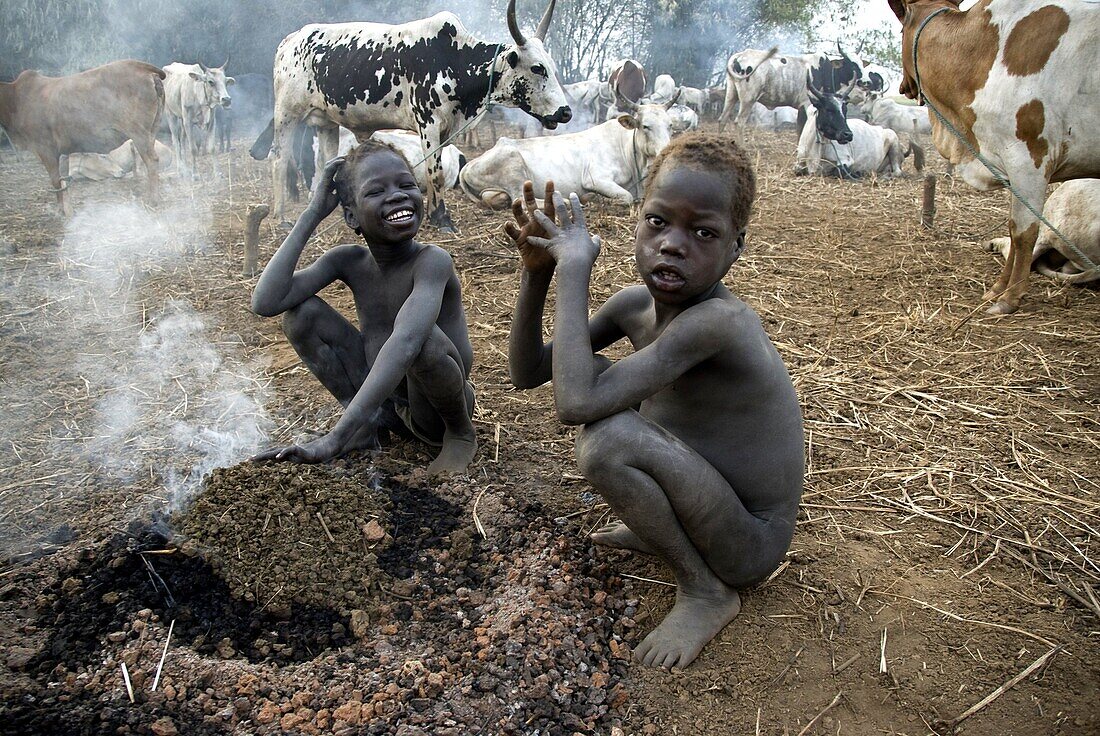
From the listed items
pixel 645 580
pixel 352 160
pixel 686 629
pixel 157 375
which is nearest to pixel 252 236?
pixel 157 375

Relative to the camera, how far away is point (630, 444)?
6.27 ft

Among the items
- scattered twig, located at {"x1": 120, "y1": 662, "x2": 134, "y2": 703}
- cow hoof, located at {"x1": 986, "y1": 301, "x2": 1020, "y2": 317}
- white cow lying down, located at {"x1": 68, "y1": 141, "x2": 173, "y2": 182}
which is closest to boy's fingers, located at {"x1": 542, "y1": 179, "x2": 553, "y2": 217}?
Answer: scattered twig, located at {"x1": 120, "y1": 662, "x2": 134, "y2": 703}

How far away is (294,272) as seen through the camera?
9.39 ft

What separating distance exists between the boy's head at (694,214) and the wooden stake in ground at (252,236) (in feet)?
12.7

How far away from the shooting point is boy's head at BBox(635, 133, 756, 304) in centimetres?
190

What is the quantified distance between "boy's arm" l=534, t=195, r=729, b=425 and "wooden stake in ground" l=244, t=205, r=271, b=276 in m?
3.81

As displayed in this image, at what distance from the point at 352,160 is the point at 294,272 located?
0.47 meters

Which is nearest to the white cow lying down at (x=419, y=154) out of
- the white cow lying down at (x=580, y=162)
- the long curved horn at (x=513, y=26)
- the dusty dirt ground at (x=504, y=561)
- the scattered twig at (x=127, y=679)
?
the white cow lying down at (x=580, y=162)

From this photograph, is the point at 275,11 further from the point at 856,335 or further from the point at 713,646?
the point at 713,646

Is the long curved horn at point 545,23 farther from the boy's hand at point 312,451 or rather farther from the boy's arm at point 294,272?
the boy's hand at point 312,451

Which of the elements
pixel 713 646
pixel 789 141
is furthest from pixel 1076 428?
pixel 789 141

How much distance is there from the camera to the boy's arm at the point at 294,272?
2773mm

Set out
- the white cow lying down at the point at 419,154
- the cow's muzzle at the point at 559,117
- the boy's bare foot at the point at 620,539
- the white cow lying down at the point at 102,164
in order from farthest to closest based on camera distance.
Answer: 1. the white cow lying down at the point at 102,164
2. the white cow lying down at the point at 419,154
3. the cow's muzzle at the point at 559,117
4. the boy's bare foot at the point at 620,539

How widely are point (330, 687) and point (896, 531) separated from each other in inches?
74.4
